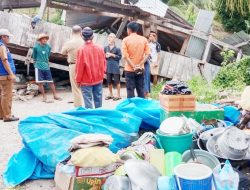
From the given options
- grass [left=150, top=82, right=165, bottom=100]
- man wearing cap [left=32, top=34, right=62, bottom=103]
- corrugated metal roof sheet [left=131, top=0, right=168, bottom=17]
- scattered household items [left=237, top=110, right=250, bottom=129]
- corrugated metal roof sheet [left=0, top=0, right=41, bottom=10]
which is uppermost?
corrugated metal roof sheet [left=131, top=0, right=168, bottom=17]

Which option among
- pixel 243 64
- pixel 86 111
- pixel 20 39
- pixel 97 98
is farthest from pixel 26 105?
pixel 243 64

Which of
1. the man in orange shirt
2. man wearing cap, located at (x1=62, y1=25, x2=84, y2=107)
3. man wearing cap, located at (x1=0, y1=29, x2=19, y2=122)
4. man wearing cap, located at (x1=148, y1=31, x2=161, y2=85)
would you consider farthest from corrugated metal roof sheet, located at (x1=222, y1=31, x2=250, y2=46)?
man wearing cap, located at (x1=0, y1=29, x2=19, y2=122)

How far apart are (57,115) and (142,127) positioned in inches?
52.5

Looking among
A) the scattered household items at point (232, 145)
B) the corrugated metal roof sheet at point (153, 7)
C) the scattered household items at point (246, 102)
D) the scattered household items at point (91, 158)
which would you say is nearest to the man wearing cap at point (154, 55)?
the corrugated metal roof sheet at point (153, 7)

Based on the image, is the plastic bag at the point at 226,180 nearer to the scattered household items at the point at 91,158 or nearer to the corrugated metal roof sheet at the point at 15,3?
the scattered household items at the point at 91,158

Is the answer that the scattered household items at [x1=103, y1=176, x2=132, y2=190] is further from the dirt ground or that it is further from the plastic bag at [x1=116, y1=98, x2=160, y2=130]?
the plastic bag at [x1=116, y1=98, x2=160, y2=130]

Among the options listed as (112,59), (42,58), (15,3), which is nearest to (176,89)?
(112,59)

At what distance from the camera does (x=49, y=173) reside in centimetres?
501

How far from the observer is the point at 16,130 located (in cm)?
736

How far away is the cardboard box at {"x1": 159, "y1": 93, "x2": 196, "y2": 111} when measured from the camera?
18.1 feet

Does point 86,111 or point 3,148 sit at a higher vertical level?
point 86,111

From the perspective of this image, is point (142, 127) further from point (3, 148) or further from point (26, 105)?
point (26, 105)

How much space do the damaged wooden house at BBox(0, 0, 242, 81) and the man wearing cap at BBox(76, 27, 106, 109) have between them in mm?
5597

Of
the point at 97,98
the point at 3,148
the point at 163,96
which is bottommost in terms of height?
the point at 3,148
